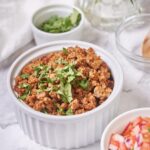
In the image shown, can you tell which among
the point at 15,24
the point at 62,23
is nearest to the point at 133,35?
the point at 62,23

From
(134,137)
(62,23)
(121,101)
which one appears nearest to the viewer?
(134,137)

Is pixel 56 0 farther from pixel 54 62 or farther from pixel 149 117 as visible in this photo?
pixel 149 117

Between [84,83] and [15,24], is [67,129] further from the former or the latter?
[15,24]

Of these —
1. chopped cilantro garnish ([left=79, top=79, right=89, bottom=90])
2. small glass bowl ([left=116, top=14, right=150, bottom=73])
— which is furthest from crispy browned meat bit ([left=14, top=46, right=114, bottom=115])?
small glass bowl ([left=116, top=14, right=150, bottom=73])

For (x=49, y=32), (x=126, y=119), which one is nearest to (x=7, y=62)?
(x=49, y=32)

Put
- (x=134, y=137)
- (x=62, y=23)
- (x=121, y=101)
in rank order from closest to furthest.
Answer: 1. (x=134, y=137)
2. (x=121, y=101)
3. (x=62, y=23)

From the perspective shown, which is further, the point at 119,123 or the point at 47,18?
the point at 47,18

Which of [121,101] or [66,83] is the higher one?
[66,83]

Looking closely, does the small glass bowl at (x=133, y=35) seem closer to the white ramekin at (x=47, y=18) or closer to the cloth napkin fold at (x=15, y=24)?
the white ramekin at (x=47, y=18)

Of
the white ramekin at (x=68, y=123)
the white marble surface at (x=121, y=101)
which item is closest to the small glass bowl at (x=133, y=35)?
the white marble surface at (x=121, y=101)
